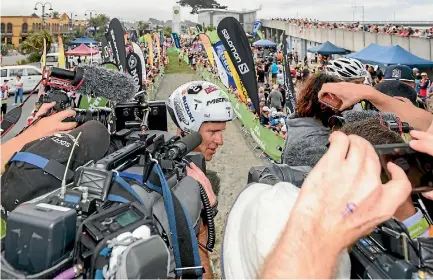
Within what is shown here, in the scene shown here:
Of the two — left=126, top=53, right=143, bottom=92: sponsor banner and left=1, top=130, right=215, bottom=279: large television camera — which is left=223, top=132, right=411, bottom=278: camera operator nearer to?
left=1, top=130, right=215, bottom=279: large television camera

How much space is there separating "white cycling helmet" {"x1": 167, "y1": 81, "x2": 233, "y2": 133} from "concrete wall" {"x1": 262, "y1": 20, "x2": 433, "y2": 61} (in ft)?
58.5

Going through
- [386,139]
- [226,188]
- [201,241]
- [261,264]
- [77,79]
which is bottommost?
[226,188]

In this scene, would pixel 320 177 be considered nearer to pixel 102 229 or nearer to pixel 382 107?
pixel 102 229

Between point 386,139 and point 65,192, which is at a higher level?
point 386,139

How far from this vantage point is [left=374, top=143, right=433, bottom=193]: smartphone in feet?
3.88

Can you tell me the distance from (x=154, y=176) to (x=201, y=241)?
80 cm

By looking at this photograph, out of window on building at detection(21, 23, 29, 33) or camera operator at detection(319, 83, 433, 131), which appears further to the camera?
window on building at detection(21, 23, 29, 33)

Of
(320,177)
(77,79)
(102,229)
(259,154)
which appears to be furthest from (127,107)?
(259,154)

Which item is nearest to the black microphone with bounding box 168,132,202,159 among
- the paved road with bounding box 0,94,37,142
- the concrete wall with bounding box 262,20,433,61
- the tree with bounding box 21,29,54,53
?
the paved road with bounding box 0,94,37,142

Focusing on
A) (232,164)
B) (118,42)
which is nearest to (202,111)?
(232,164)

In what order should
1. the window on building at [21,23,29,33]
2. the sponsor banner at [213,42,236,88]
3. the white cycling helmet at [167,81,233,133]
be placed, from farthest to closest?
the window on building at [21,23,29,33]
the sponsor banner at [213,42,236,88]
the white cycling helmet at [167,81,233,133]

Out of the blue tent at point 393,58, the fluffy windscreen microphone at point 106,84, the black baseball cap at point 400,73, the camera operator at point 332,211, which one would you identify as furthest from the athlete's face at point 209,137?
the blue tent at point 393,58

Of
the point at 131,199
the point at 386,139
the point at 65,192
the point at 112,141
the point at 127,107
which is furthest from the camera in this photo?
the point at 127,107

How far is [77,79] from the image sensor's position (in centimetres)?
245
